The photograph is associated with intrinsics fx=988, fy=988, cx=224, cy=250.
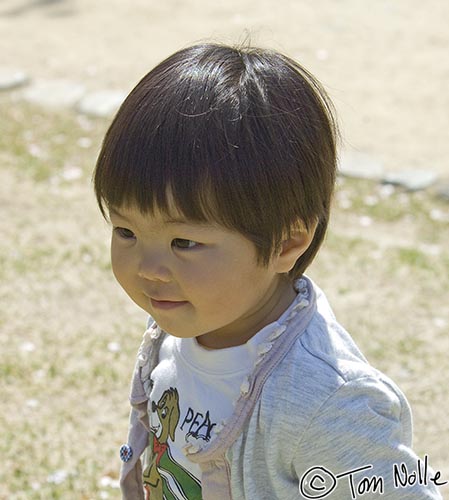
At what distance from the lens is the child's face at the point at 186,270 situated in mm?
1859

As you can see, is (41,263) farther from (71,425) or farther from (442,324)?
(442,324)

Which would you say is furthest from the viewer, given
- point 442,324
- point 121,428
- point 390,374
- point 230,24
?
point 230,24

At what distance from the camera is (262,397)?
75.8 inches

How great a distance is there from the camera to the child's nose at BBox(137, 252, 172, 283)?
1871mm

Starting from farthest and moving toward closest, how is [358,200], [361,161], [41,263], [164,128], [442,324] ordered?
[361,161], [358,200], [41,263], [442,324], [164,128]

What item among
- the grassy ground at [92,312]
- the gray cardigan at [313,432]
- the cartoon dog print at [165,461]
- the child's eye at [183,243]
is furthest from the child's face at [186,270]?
the grassy ground at [92,312]

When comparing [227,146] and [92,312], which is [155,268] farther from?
[92,312]

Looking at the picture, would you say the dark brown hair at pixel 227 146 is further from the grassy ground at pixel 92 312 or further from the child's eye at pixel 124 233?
the grassy ground at pixel 92 312

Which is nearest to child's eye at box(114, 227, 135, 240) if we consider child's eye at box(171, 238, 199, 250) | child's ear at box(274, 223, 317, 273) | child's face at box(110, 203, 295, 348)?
child's face at box(110, 203, 295, 348)

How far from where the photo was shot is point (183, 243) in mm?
1874

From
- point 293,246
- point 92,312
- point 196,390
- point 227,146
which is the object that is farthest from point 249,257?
point 92,312

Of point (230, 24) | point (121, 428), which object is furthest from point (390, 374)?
point (230, 24)

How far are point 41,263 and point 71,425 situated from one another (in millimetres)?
1318

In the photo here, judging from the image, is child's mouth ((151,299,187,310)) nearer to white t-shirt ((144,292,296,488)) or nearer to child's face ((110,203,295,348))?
child's face ((110,203,295,348))
